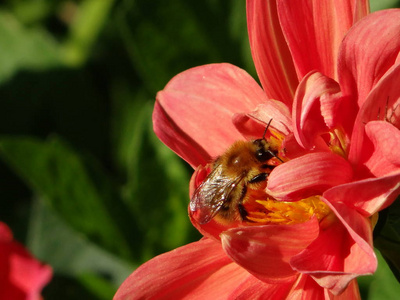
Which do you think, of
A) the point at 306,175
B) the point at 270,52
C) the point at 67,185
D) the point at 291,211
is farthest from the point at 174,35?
the point at 306,175

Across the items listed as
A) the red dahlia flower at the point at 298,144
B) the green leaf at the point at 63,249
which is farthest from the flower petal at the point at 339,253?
the green leaf at the point at 63,249

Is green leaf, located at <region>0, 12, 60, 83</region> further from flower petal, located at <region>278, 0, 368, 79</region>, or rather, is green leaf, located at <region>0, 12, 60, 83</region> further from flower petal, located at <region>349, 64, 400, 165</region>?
flower petal, located at <region>349, 64, 400, 165</region>

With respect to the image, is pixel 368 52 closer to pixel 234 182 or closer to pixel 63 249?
pixel 234 182

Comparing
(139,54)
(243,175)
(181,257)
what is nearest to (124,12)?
(139,54)

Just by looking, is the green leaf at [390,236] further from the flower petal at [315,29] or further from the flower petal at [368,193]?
the flower petal at [315,29]

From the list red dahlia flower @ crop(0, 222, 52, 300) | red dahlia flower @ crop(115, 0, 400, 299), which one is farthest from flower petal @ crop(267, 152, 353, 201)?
red dahlia flower @ crop(0, 222, 52, 300)

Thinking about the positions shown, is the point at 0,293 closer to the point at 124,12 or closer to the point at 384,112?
the point at 124,12
